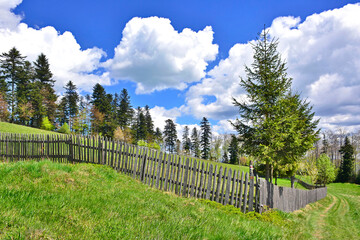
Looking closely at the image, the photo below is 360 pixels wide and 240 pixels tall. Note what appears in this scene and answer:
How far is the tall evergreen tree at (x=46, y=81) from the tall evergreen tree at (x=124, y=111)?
17492 mm

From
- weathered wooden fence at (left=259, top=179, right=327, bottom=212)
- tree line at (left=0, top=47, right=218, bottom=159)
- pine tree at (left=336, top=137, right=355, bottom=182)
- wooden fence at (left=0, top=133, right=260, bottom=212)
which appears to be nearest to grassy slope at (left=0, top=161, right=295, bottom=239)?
wooden fence at (left=0, top=133, right=260, bottom=212)

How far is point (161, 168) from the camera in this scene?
977 cm

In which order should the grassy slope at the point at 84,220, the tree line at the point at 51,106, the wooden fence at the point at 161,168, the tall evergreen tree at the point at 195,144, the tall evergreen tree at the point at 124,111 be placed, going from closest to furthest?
the grassy slope at the point at 84,220, the wooden fence at the point at 161,168, the tree line at the point at 51,106, the tall evergreen tree at the point at 124,111, the tall evergreen tree at the point at 195,144

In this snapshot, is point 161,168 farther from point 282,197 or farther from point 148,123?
point 148,123

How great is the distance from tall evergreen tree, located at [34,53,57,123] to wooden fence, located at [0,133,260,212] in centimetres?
4293

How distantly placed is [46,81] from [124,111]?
21.8 meters

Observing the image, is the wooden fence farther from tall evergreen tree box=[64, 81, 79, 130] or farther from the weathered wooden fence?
tall evergreen tree box=[64, 81, 79, 130]

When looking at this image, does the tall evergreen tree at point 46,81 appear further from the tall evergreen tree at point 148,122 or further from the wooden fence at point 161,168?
the wooden fence at point 161,168

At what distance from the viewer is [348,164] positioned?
166ft

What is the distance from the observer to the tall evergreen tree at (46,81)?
162 ft

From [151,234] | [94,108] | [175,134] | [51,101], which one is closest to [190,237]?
[151,234]

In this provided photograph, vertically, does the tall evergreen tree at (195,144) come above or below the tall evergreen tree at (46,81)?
below

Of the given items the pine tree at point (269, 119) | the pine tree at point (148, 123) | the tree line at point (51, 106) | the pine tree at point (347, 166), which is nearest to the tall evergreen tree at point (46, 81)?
the tree line at point (51, 106)

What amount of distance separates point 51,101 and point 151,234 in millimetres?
57806
